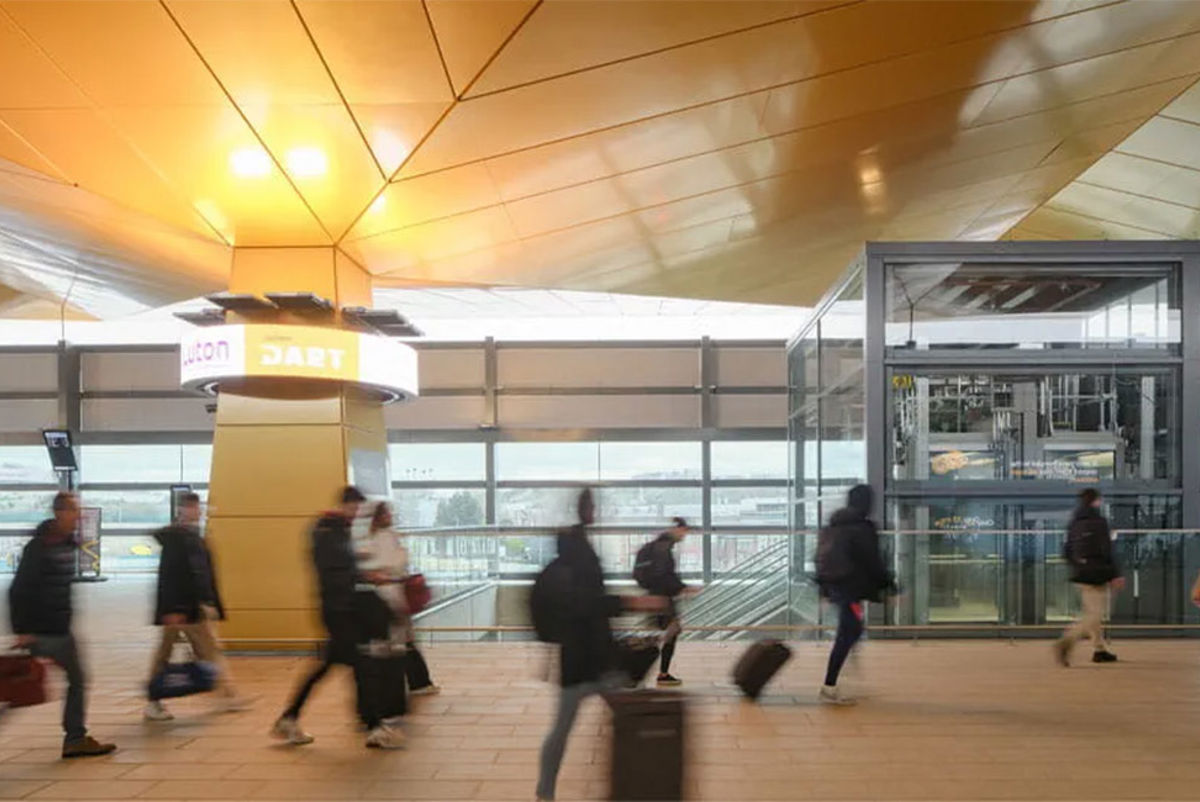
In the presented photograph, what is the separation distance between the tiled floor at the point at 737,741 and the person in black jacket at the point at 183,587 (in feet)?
1.96

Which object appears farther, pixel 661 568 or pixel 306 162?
pixel 306 162

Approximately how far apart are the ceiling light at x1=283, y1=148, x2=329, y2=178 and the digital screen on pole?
574 inches

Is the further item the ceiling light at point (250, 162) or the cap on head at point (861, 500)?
the ceiling light at point (250, 162)

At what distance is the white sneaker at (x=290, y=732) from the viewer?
668cm

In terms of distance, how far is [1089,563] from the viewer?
28.9ft

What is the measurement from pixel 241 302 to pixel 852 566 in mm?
6393

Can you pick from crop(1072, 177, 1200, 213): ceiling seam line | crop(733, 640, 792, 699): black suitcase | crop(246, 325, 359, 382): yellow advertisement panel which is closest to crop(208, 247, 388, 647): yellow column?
crop(246, 325, 359, 382): yellow advertisement panel

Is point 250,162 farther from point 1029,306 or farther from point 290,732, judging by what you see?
point 1029,306

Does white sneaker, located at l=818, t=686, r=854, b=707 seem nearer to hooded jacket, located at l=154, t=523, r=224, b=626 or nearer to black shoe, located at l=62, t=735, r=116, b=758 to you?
hooded jacket, located at l=154, t=523, r=224, b=626

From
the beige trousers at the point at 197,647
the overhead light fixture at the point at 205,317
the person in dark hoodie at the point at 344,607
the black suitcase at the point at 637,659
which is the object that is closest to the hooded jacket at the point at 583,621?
the black suitcase at the point at 637,659

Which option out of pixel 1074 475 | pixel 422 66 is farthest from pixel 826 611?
pixel 422 66

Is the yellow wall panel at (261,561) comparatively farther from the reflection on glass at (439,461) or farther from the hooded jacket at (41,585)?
the reflection on glass at (439,461)

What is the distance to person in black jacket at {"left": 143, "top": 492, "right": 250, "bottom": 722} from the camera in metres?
7.15

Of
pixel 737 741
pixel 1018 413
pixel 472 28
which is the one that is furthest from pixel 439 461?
pixel 472 28
